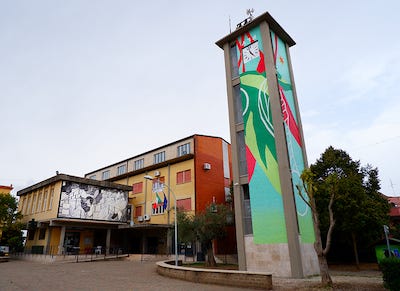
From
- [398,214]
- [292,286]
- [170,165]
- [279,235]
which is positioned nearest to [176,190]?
[170,165]

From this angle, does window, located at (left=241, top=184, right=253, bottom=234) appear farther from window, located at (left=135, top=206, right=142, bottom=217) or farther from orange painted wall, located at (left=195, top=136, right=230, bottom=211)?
window, located at (left=135, top=206, right=142, bottom=217)

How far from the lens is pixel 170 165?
38.8 metres

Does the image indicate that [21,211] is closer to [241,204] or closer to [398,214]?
[241,204]

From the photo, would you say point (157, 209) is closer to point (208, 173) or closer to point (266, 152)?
point (208, 173)

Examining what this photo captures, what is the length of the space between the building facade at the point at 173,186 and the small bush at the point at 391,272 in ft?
74.5

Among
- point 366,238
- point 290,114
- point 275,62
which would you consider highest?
point 275,62

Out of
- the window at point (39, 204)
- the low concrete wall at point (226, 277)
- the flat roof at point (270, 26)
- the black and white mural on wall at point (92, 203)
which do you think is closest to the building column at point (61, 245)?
the black and white mural on wall at point (92, 203)

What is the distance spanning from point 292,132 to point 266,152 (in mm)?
3629

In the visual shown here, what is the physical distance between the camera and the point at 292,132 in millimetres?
23453

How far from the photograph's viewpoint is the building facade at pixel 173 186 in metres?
34.8

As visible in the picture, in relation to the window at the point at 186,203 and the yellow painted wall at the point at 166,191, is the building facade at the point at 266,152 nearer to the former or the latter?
the window at the point at 186,203

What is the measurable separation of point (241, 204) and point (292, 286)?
8.13 metres

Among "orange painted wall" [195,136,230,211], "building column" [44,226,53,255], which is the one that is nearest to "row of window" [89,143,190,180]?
"orange painted wall" [195,136,230,211]

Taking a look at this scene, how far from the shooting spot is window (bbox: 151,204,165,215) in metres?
37.8
